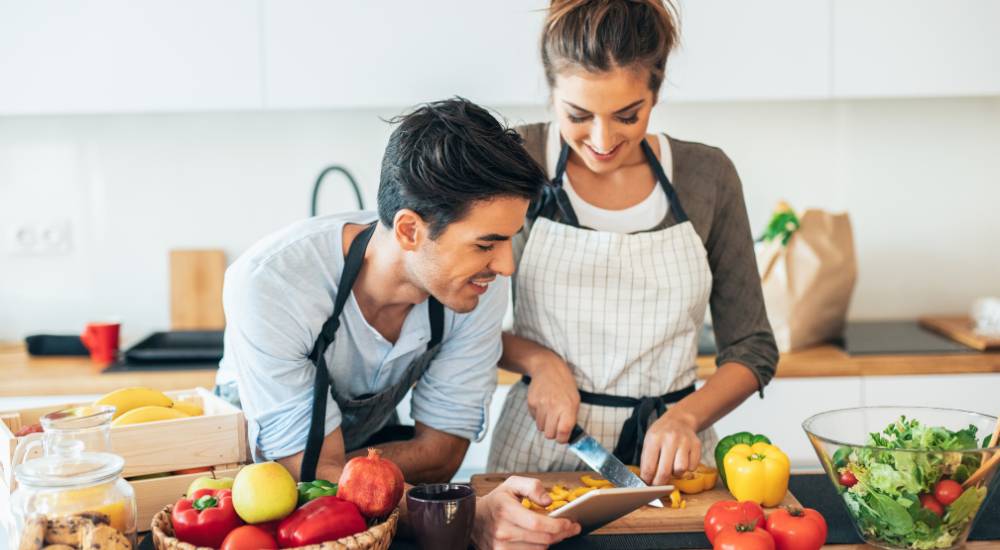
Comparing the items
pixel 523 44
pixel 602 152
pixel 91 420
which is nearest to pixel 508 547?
pixel 91 420

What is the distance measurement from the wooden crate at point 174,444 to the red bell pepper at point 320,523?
268 millimetres

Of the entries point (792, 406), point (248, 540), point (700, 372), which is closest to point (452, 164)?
point (248, 540)

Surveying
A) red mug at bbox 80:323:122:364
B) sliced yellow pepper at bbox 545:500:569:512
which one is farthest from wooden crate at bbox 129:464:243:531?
red mug at bbox 80:323:122:364

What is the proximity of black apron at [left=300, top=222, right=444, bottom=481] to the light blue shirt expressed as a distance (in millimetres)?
14

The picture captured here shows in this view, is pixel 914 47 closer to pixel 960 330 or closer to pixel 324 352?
pixel 960 330

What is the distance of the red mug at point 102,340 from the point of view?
2.75m

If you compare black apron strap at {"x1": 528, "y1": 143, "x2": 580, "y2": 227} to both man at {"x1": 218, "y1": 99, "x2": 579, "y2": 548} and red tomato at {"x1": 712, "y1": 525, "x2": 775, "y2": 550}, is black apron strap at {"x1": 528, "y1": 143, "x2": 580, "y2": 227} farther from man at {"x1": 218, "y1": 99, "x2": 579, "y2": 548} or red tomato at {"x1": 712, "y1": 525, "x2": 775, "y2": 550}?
red tomato at {"x1": 712, "y1": 525, "x2": 775, "y2": 550}

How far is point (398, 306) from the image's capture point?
1.68 meters

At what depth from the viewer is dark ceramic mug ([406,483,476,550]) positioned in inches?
49.6

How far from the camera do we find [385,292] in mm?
1630

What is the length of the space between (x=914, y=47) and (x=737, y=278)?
4.13 ft

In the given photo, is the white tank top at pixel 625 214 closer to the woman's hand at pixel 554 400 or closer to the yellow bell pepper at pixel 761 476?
the woman's hand at pixel 554 400

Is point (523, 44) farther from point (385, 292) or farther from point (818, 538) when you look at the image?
point (818, 538)

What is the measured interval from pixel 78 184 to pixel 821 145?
221cm
